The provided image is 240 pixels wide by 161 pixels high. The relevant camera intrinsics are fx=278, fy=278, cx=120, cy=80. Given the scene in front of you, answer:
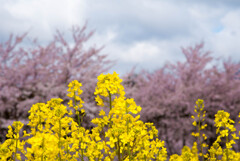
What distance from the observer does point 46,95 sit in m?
8.48

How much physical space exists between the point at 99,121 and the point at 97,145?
0.99 feet

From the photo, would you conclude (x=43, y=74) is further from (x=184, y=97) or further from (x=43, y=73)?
(x=184, y=97)

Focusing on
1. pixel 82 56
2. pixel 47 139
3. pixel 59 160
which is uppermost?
pixel 82 56

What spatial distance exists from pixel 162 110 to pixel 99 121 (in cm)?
686

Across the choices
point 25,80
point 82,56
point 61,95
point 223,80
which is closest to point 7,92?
point 25,80

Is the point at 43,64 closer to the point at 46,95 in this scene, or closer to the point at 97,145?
the point at 46,95

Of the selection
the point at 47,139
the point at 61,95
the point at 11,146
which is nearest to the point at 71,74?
the point at 61,95

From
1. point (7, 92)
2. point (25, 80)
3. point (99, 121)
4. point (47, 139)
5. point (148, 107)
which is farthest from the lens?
point (148, 107)

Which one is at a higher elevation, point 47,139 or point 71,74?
point 71,74

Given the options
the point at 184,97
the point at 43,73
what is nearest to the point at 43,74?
the point at 43,73

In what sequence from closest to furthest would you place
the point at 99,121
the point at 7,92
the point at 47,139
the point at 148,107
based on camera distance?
the point at 47,139, the point at 99,121, the point at 7,92, the point at 148,107

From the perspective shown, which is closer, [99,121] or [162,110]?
[99,121]

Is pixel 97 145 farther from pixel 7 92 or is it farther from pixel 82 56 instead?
pixel 82 56

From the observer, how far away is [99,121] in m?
2.95
